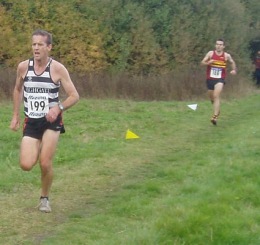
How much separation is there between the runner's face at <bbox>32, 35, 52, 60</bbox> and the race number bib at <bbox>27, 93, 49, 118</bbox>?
0.44m

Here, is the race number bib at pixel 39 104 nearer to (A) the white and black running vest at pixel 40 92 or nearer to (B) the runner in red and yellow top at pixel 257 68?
(A) the white and black running vest at pixel 40 92

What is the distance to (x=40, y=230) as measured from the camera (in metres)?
7.83

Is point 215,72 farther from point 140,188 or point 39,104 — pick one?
point 39,104

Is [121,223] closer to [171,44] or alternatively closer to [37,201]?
[37,201]

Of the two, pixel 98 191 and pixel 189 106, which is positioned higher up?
pixel 98 191

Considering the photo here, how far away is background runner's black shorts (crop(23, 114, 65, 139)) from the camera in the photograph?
8.48 meters

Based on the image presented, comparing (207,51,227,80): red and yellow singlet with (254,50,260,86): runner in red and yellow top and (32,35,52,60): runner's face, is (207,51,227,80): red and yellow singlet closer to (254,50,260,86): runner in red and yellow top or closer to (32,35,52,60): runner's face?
(32,35,52,60): runner's face

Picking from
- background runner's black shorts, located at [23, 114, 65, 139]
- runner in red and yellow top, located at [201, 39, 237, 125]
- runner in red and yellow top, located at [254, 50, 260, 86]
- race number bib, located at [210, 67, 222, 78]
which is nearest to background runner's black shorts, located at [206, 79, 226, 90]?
runner in red and yellow top, located at [201, 39, 237, 125]

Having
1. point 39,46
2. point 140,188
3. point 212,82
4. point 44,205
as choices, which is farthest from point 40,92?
point 212,82

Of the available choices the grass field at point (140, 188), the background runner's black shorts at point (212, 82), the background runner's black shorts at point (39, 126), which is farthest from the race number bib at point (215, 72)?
the background runner's black shorts at point (39, 126)

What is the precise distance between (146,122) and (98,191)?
26.6ft

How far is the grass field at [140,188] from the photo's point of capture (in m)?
7.42

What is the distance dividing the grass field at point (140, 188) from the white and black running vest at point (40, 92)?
123 centimetres

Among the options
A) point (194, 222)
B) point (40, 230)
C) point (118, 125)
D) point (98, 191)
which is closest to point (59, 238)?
point (40, 230)
